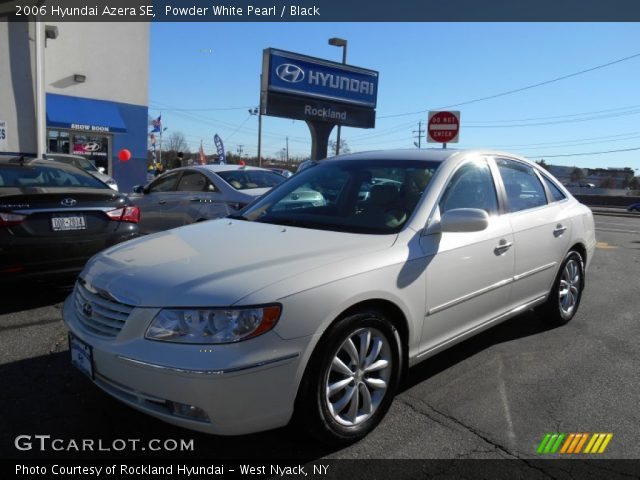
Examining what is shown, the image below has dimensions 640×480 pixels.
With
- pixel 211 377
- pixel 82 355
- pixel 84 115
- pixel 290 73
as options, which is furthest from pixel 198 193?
pixel 84 115

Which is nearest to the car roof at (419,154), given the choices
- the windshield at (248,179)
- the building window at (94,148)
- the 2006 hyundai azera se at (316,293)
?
the 2006 hyundai azera se at (316,293)

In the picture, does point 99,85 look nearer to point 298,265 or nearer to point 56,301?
point 56,301

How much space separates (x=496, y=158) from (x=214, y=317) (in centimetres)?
288

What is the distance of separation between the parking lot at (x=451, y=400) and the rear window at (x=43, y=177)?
4.08ft

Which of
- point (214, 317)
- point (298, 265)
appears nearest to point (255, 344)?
point (214, 317)

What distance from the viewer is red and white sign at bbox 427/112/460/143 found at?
11.8 metres

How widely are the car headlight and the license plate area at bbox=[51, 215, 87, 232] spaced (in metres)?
3.05

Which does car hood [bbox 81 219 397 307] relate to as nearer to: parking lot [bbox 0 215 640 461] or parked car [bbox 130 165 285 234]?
parking lot [bbox 0 215 640 461]

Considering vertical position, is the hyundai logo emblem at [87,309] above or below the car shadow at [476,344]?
above

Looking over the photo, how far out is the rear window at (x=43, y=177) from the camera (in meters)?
5.22

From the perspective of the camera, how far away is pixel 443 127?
11938mm

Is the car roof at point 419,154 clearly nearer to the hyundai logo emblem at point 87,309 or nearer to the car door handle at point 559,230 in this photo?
the car door handle at point 559,230

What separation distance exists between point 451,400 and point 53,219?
3.84m

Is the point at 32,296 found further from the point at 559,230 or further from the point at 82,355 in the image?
the point at 559,230
